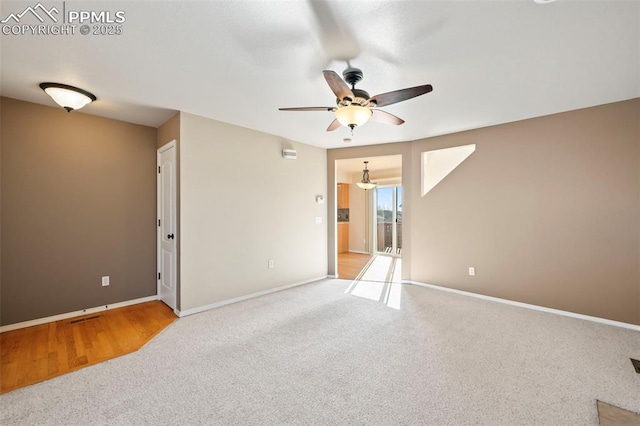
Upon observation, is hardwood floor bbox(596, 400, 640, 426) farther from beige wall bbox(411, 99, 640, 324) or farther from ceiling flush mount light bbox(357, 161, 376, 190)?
ceiling flush mount light bbox(357, 161, 376, 190)

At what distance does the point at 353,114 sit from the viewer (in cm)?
232

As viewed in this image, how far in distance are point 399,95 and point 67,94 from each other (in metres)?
3.24

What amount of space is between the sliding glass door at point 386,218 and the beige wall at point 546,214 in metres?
3.30

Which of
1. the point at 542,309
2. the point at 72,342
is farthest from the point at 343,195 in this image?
the point at 72,342

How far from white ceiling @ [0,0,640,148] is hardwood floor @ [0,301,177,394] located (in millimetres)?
2585

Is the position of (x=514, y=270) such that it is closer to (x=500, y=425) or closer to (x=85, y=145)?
(x=500, y=425)

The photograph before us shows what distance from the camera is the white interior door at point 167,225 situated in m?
3.51

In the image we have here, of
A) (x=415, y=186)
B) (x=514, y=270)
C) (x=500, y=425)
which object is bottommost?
(x=500, y=425)

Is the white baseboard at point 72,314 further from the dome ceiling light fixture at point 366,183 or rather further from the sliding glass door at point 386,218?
the sliding glass door at point 386,218

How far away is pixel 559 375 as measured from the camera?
2.15 meters

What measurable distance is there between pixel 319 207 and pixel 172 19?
149 inches

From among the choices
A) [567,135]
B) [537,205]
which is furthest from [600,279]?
[567,135]

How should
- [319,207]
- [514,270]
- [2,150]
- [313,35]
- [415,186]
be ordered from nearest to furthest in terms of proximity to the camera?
1. [313,35]
2. [2,150]
3. [514,270]
4. [415,186]
5. [319,207]

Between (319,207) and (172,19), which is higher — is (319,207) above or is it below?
below
